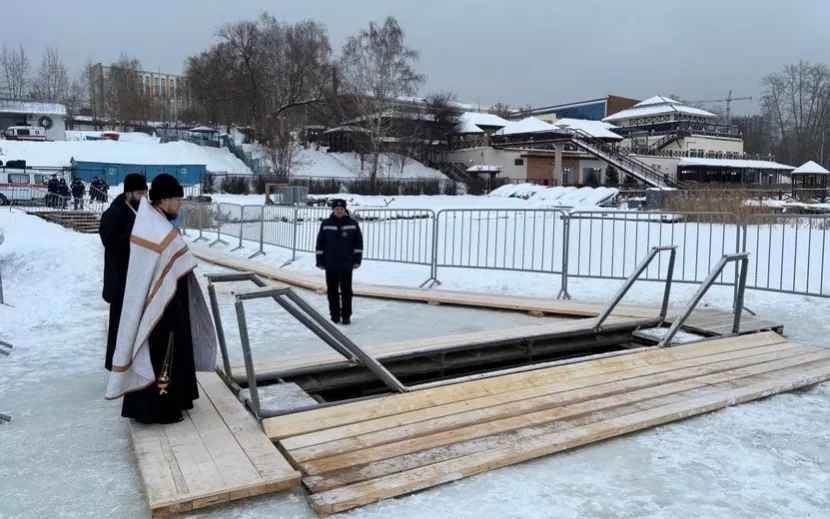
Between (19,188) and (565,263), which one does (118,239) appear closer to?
(565,263)

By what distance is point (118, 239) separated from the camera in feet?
15.8

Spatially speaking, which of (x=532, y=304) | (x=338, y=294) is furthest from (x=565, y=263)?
(x=338, y=294)

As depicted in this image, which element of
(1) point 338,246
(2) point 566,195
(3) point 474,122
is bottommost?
(1) point 338,246

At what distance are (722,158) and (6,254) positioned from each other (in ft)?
211

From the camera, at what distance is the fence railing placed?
10.8 m

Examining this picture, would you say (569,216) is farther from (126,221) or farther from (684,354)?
(126,221)

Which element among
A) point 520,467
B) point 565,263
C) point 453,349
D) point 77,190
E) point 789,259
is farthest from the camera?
point 77,190

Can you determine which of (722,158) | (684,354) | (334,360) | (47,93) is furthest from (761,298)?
(47,93)

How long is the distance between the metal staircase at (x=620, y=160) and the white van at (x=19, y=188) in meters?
36.3

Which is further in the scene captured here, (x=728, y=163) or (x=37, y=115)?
(x=37, y=115)

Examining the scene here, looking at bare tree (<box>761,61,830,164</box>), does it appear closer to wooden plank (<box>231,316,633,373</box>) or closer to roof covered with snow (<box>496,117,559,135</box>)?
roof covered with snow (<box>496,117,559,135</box>)

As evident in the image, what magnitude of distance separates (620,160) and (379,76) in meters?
19.8

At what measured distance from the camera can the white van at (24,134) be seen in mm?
56531

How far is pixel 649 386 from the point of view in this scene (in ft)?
18.3
